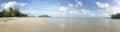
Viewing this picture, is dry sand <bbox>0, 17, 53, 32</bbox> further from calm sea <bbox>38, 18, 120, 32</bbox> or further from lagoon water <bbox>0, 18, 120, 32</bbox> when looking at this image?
calm sea <bbox>38, 18, 120, 32</bbox>

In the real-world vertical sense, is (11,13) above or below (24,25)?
above

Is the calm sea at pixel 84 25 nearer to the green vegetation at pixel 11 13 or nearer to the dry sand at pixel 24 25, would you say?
the dry sand at pixel 24 25

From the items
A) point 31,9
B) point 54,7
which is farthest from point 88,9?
point 31,9

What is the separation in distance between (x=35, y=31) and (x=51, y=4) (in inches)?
20.0

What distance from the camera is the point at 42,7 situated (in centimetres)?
324

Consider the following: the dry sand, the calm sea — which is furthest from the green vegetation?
the calm sea

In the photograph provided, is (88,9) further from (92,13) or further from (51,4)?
(51,4)

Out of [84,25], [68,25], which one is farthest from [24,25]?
[84,25]

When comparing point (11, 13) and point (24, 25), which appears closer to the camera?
point (24, 25)

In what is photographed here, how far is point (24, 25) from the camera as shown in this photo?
10.6 feet

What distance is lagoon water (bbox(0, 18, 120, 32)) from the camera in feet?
10.6

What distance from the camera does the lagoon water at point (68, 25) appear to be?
322cm

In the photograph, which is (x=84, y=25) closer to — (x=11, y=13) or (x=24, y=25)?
(x=24, y=25)

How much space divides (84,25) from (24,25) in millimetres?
986
